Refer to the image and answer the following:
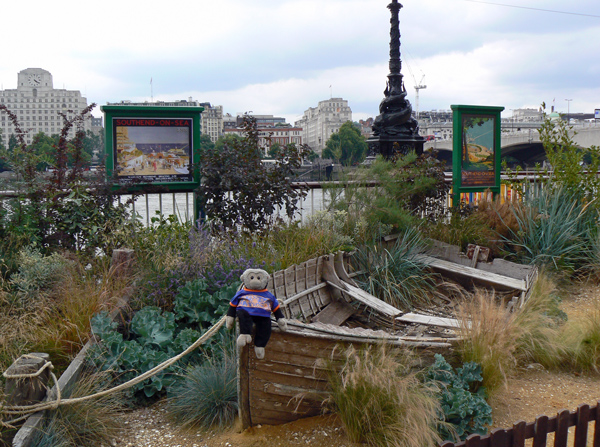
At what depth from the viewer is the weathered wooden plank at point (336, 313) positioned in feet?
17.8

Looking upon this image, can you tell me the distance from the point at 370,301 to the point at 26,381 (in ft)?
10.1

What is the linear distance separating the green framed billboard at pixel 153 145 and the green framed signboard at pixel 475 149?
4264 mm

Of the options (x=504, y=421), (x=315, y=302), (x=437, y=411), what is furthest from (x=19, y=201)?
(x=504, y=421)

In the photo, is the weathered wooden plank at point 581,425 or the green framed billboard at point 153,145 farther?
the green framed billboard at point 153,145

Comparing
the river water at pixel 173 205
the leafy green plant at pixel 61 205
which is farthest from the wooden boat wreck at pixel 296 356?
the leafy green plant at pixel 61 205

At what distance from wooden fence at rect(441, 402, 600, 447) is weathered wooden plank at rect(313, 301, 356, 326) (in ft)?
8.21

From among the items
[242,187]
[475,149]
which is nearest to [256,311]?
[242,187]

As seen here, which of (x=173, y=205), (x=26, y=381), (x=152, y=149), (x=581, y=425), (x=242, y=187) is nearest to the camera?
(x=581, y=425)

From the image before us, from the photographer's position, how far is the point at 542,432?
308 cm

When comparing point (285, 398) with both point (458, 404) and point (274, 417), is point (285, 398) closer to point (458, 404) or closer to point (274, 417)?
point (274, 417)

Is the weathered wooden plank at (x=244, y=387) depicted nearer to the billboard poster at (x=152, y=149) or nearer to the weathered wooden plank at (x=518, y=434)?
the weathered wooden plank at (x=518, y=434)

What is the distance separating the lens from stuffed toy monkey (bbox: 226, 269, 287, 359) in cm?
341

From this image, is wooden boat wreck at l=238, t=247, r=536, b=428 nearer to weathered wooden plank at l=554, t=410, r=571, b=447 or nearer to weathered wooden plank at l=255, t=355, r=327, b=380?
weathered wooden plank at l=255, t=355, r=327, b=380

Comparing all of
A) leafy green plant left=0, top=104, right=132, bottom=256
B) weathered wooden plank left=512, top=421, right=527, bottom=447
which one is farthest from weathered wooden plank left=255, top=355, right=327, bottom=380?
leafy green plant left=0, top=104, right=132, bottom=256
